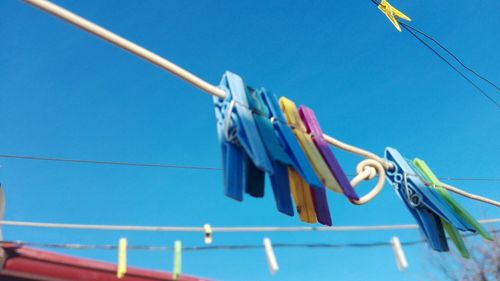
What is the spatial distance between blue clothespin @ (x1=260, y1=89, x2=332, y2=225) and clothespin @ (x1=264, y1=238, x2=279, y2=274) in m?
0.43

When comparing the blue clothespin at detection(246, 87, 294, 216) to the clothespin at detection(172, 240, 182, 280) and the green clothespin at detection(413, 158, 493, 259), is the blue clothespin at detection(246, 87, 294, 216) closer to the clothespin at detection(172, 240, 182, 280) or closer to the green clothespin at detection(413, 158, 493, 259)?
the clothespin at detection(172, 240, 182, 280)

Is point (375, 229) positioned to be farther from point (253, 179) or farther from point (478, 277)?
point (478, 277)

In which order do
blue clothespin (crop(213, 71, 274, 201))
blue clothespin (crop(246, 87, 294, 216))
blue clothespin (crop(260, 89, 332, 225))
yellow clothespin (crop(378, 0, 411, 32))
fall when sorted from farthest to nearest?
yellow clothespin (crop(378, 0, 411, 32)) < blue clothespin (crop(260, 89, 332, 225)) < blue clothespin (crop(246, 87, 294, 216)) < blue clothespin (crop(213, 71, 274, 201))

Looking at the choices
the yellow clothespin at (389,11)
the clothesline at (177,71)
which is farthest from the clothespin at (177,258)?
the yellow clothespin at (389,11)

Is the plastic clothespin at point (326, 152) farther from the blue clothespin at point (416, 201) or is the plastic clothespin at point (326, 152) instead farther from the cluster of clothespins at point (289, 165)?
the blue clothespin at point (416, 201)

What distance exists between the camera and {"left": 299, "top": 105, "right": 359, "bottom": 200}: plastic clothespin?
363cm

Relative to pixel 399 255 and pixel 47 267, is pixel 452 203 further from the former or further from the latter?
pixel 47 267

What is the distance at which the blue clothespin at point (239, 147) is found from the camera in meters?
3.11

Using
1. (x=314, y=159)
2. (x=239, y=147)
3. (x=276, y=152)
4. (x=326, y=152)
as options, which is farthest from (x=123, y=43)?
(x=326, y=152)

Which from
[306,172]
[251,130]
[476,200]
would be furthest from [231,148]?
[476,200]

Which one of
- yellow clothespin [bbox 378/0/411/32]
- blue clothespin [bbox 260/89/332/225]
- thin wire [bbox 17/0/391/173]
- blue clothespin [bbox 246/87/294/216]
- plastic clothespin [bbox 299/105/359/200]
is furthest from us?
yellow clothespin [bbox 378/0/411/32]

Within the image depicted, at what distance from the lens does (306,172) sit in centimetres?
340

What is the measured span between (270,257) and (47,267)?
3.98 ft

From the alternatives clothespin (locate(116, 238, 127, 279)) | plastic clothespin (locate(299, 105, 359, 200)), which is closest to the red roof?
clothespin (locate(116, 238, 127, 279))
